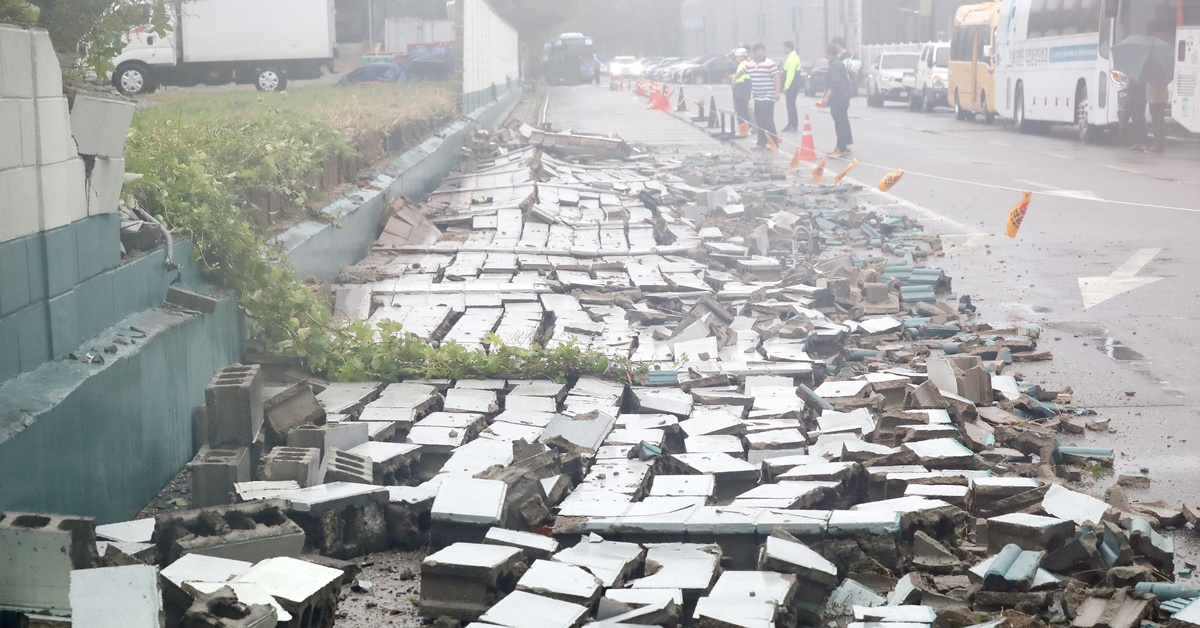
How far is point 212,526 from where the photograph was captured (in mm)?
4105

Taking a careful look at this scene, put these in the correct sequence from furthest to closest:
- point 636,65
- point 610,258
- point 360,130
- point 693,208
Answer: point 636,65 < point 693,208 < point 360,130 < point 610,258

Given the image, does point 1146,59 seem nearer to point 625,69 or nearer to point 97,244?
point 97,244

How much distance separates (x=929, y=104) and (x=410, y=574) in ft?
122

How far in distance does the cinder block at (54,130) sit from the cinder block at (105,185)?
6.1 inches

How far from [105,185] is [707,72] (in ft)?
203

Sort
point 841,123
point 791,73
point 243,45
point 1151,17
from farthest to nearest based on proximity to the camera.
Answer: point 243,45, point 791,73, point 1151,17, point 841,123

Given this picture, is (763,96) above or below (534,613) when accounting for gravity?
above

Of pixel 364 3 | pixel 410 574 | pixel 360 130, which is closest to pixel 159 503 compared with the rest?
pixel 410 574

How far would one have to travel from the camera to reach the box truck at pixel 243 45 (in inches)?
1205

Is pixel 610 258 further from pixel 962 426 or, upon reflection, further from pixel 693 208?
pixel 962 426

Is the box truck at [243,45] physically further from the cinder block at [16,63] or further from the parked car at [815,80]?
the cinder block at [16,63]

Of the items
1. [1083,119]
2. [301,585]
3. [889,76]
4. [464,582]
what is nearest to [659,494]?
[464,582]

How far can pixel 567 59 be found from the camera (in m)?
67.4

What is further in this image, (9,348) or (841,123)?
(841,123)
